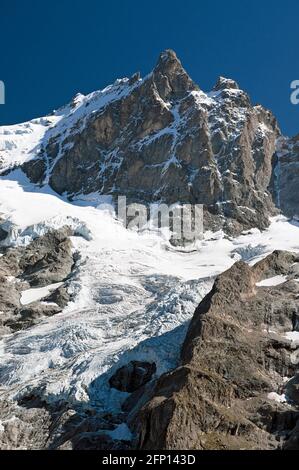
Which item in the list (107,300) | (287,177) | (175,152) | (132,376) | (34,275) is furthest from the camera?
(287,177)

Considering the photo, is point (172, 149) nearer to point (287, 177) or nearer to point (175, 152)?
point (175, 152)

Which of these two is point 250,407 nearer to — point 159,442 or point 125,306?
point 159,442

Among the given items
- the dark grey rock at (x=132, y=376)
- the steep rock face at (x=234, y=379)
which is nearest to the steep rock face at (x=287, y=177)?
the steep rock face at (x=234, y=379)

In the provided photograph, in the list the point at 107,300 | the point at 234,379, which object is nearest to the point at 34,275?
the point at 107,300

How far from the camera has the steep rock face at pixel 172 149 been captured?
5187 inches

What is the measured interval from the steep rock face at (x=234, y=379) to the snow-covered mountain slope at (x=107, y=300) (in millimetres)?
6640

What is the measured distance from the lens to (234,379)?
44250mm

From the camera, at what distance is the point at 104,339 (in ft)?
219

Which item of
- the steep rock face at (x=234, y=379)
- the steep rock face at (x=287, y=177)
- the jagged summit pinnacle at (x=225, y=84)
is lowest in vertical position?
the steep rock face at (x=234, y=379)

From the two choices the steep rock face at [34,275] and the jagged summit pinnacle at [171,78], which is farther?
the jagged summit pinnacle at [171,78]

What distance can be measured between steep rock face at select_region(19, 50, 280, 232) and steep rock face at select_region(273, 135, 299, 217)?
110 inches

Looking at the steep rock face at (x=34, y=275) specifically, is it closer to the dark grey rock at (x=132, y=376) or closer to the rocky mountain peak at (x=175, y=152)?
the dark grey rock at (x=132, y=376)

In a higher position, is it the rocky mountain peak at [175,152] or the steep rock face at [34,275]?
the rocky mountain peak at [175,152]

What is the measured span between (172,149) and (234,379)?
95.8 meters
